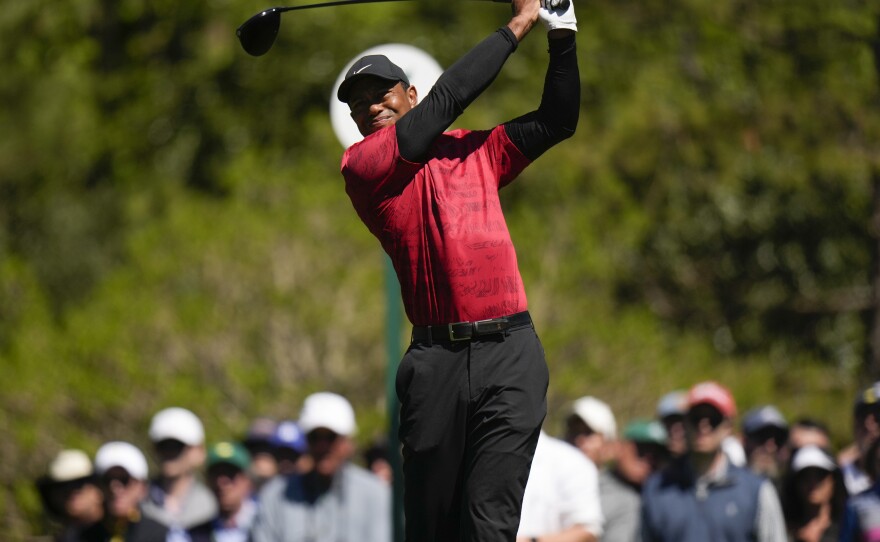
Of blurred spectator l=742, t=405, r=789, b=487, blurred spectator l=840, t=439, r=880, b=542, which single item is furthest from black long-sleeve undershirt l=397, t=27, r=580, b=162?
blurred spectator l=742, t=405, r=789, b=487

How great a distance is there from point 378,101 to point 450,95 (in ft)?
1.45

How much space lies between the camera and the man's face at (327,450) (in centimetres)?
953

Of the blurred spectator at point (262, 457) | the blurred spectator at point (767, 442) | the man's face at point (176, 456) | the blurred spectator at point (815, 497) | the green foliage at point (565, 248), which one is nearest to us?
the blurred spectator at point (815, 497)

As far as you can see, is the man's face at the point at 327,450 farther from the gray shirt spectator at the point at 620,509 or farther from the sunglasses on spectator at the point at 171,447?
the gray shirt spectator at the point at 620,509

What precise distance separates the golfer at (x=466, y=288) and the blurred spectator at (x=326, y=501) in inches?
156

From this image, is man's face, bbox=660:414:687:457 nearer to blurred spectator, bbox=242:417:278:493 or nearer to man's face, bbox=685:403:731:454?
man's face, bbox=685:403:731:454

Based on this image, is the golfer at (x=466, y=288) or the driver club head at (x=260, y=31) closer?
the golfer at (x=466, y=288)

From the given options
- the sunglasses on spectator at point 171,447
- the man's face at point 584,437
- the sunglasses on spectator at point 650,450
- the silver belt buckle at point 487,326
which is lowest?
the sunglasses on spectator at point 650,450

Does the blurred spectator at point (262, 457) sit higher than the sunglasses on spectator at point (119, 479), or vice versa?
the sunglasses on spectator at point (119, 479)

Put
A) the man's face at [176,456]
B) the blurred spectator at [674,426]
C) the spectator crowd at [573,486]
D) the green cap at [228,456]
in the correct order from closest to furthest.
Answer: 1. the spectator crowd at [573,486]
2. the man's face at [176,456]
3. the green cap at [228,456]
4. the blurred spectator at [674,426]

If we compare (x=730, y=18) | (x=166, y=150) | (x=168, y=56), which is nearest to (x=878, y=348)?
(x=730, y=18)

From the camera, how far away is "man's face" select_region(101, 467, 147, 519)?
28.3 feet

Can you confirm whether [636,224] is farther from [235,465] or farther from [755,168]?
[235,465]

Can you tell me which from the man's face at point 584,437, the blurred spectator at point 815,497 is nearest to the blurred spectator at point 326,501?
the man's face at point 584,437
